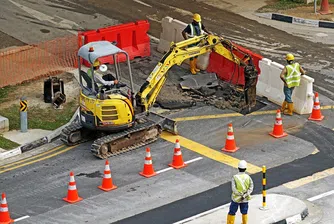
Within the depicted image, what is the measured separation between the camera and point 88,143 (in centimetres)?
2392

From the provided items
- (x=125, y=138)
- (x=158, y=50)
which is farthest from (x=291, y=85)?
(x=158, y=50)

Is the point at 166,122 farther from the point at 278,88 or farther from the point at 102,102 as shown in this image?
the point at 278,88

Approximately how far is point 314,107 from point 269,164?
3.36m

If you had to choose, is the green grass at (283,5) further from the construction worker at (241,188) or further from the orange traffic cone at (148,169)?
the construction worker at (241,188)

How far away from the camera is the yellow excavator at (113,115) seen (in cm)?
A: 2289

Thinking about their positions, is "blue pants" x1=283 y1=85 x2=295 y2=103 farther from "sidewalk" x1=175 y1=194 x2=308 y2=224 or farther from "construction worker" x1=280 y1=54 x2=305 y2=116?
"sidewalk" x1=175 y1=194 x2=308 y2=224

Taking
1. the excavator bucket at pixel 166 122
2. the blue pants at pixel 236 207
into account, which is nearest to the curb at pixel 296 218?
the blue pants at pixel 236 207

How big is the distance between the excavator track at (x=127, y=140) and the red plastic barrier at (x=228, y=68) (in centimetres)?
446

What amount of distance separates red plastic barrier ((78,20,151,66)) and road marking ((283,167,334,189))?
31.4ft

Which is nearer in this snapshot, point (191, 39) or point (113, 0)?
point (191, 39)

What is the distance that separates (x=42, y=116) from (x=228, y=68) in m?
5.90

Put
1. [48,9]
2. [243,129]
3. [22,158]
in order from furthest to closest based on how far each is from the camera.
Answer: [48,9] < [243,129] < [22,158]

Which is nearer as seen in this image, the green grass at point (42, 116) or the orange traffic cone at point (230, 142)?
the orange traffic cone at point (230, 142)

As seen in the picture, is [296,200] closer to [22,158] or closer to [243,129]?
[243,129]
